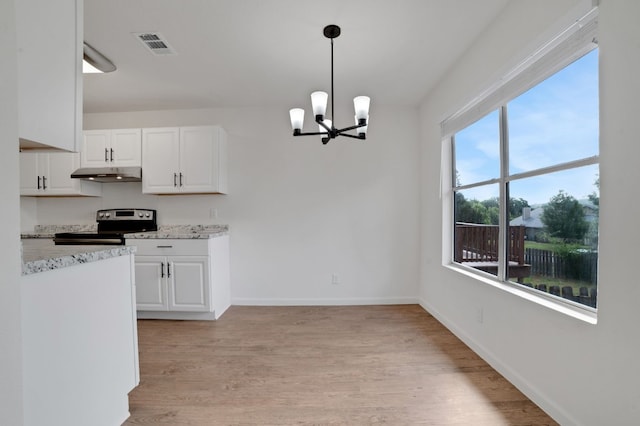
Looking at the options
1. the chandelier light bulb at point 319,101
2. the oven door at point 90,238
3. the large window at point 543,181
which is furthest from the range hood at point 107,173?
the large window at point 543,181

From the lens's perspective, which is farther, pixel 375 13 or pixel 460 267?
pixel 460 267

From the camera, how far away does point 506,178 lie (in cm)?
205

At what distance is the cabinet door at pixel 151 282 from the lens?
2.96 metres

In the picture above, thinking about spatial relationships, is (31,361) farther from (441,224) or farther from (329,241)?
(441,224)

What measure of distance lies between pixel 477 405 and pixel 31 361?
224 centimetres

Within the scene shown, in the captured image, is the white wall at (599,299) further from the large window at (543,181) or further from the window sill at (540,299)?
the large window at (543,181)

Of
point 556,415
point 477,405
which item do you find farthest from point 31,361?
point 556,415

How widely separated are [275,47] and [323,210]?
1.89 m

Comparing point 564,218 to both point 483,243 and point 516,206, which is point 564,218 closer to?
point 516,206

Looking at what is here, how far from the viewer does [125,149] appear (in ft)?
10.7

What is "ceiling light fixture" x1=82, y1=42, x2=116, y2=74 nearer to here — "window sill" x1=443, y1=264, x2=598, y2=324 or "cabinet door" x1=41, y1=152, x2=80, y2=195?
"cabinet door" x1=41, y1=152, x2=80, y2=195

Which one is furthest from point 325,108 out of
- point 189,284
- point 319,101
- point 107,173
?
point 107,173

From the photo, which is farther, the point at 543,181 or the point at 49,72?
the point at 543,181

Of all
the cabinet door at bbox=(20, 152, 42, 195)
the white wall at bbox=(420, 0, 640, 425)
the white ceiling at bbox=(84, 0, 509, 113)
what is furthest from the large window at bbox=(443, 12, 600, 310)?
the cabinet door at bbox=(20, 152, 42, 195)
